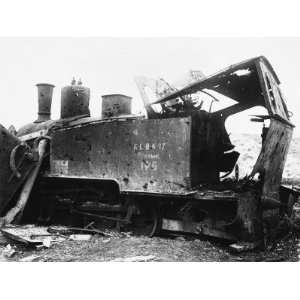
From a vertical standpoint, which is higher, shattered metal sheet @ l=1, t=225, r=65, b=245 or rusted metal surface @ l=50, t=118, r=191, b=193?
rusted metal surface @ l=50, t=118, r=191, b=193

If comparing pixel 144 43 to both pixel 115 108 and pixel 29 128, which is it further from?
pixel 29 128

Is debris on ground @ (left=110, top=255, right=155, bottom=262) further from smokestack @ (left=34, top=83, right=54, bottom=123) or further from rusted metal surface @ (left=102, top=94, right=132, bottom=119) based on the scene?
smokestack @ (left=34, top=83, right=54, bottom=123)

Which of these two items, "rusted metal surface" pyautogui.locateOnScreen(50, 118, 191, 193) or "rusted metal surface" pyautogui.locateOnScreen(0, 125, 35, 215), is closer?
"rusted metal surface" pyautogui.locateOnScreen(50, 118, 191, 193)

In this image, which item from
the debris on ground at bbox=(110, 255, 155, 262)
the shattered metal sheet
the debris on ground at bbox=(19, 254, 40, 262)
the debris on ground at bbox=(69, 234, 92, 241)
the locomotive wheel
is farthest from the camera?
the locomotive wheel

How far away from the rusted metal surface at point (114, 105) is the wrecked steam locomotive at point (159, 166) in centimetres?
2

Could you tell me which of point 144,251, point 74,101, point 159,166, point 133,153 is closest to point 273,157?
point 159,166

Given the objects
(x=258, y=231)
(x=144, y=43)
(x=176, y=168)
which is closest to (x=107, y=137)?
(x=176, y=168)

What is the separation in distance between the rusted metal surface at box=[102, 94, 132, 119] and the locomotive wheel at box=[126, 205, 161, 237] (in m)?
1.77

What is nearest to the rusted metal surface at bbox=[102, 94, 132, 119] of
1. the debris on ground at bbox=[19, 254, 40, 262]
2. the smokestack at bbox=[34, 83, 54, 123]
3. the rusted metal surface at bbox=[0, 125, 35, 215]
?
the rusted metal surface at bbox=[0, 125, 35, 215]

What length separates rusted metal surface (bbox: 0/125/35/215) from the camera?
7055mm

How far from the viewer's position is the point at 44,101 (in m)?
8.89

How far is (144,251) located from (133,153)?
1.60 m

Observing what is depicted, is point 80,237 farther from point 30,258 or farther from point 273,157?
point 273,157

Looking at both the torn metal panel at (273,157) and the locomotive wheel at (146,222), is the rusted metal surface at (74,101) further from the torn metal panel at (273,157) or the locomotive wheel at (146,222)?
the torn metal panel at (273,157)
